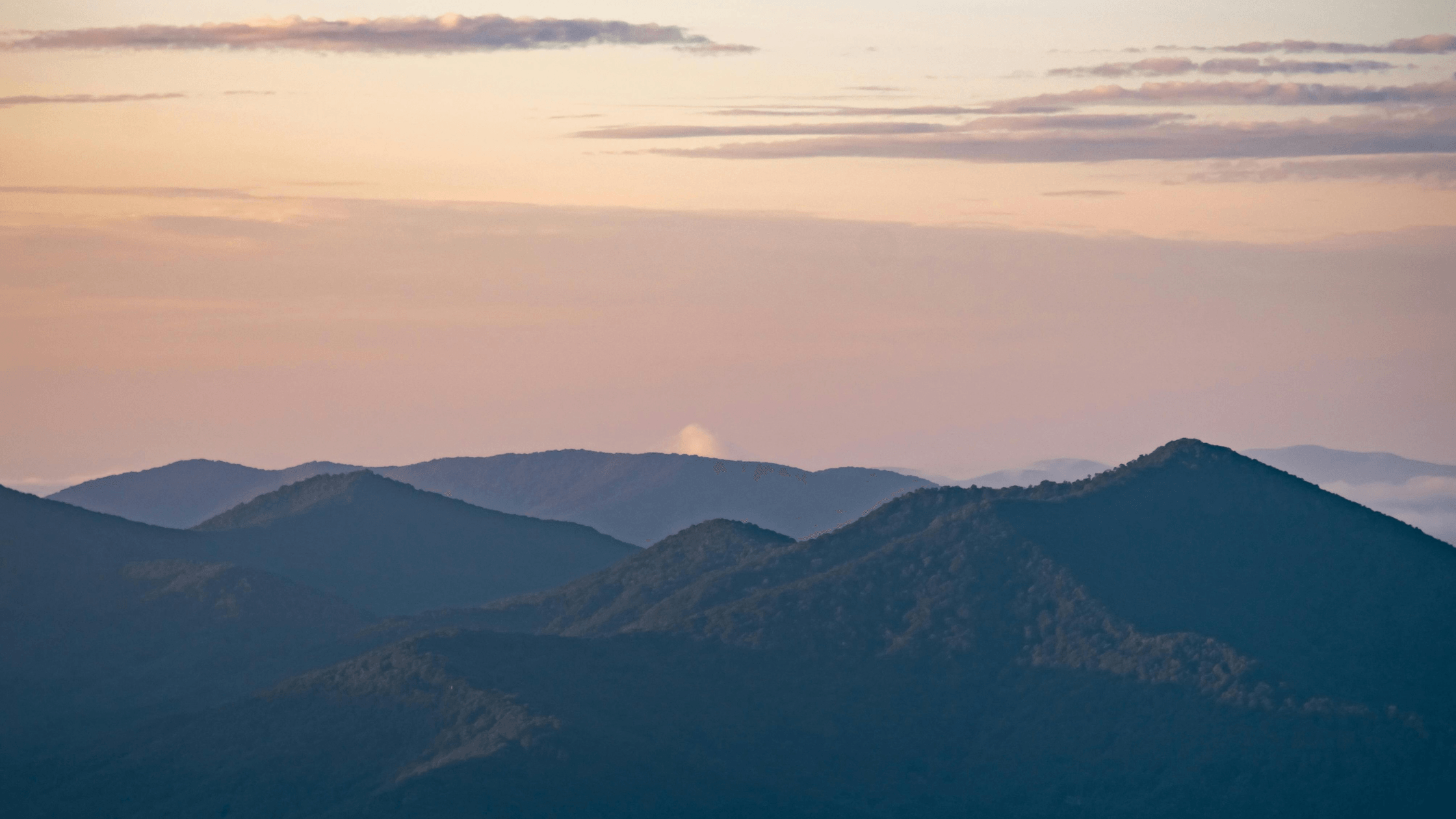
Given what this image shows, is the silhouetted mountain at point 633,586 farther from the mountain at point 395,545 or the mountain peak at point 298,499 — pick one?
the mountain peak at point 298,499

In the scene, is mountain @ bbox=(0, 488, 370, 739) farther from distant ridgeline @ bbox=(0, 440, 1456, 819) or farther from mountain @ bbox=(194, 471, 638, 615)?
mountain @ bbox=(194, 471, 638, 615)

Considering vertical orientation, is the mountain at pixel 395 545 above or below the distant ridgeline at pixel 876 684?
below

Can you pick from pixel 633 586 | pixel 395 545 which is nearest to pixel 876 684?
pixel 633 586

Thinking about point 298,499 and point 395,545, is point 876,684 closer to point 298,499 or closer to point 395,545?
point 395,545

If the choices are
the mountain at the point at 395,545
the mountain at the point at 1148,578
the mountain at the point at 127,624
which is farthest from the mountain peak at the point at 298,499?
the mountain at the point at 1148,578

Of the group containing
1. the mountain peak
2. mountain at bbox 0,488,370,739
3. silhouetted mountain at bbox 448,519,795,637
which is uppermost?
silhouetted mountain at bbox 448,519,795,637

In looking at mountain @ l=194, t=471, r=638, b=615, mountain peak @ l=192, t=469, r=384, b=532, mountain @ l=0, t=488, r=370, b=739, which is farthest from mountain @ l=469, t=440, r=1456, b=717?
mountain peak @ l=192, t=469, r=384, b=532

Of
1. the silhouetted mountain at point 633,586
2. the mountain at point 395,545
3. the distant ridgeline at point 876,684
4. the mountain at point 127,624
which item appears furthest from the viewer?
the mountain at point 395,545
